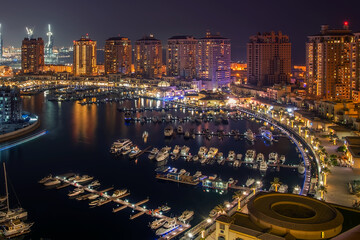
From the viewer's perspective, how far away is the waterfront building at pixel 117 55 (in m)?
33.8

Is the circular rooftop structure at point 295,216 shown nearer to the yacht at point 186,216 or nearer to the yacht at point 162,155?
the yacht at point 186,216

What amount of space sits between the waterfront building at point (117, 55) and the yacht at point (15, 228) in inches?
1098

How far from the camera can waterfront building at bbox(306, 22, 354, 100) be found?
52.9ft

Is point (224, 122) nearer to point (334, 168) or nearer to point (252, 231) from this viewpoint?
point (334, 168)

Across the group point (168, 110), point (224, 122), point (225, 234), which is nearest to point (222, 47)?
point (168, 110)

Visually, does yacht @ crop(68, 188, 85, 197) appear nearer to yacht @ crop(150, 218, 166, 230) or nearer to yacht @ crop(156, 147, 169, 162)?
yacht @ crop(150, 218, 166, 230)

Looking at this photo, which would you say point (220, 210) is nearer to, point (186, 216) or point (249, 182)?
point (186, 216)

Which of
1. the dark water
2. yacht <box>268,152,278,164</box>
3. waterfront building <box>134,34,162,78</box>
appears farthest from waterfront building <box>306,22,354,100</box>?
waterfront building <box>134,34,162,78</box>

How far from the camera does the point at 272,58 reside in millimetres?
25906

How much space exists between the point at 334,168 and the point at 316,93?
1025cm

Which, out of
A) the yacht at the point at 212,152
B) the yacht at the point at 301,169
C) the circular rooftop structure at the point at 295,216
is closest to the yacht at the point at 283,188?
the yacht at the point at 301,169

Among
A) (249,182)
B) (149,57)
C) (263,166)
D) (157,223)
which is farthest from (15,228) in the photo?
(149,57)

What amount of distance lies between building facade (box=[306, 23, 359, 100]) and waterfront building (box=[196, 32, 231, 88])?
1051 cm

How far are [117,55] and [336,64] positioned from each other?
68.2ft
